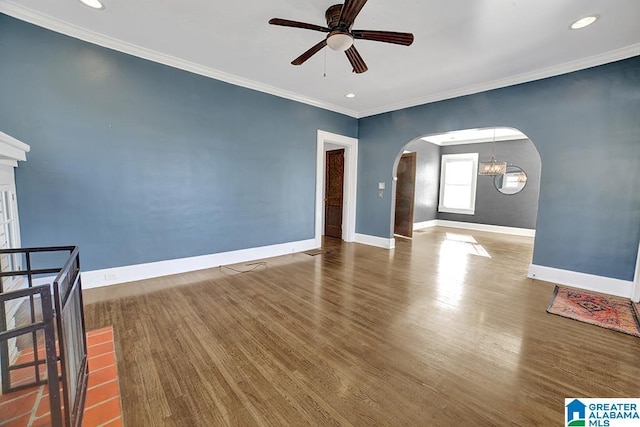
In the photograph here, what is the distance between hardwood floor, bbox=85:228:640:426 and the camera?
1.60 m

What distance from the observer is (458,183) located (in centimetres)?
893

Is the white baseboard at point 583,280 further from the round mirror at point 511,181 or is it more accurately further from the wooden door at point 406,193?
the round mirror at point 511,181

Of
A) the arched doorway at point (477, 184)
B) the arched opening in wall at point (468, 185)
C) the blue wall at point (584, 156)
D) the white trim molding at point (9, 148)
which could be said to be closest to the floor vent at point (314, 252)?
the arched opening in wall at point (468, 185)

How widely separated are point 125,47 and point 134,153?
4.23 ft

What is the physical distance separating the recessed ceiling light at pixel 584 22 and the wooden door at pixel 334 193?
440 cm

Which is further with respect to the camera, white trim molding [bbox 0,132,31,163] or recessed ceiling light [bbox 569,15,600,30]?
recessed ceiling light [bbox 569,15,600,30]

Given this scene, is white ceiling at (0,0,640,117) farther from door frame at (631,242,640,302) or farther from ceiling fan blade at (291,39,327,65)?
door frame at (631,242,640,302)

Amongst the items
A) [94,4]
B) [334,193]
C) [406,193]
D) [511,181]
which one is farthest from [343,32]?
[511,181]

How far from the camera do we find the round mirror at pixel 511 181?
7656 millimetres

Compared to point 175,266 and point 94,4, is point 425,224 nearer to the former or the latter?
point 175,266

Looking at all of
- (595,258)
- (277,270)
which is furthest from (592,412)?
(277,270)

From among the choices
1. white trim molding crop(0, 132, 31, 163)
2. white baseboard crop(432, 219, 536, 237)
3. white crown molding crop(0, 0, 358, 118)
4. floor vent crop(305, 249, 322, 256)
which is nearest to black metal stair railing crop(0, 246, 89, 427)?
white trim molding crop(0, 132, 31, 163)

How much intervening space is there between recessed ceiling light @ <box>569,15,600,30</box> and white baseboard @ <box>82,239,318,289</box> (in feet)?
15.8

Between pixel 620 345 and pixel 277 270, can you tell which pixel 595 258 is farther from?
pixel 277 270
